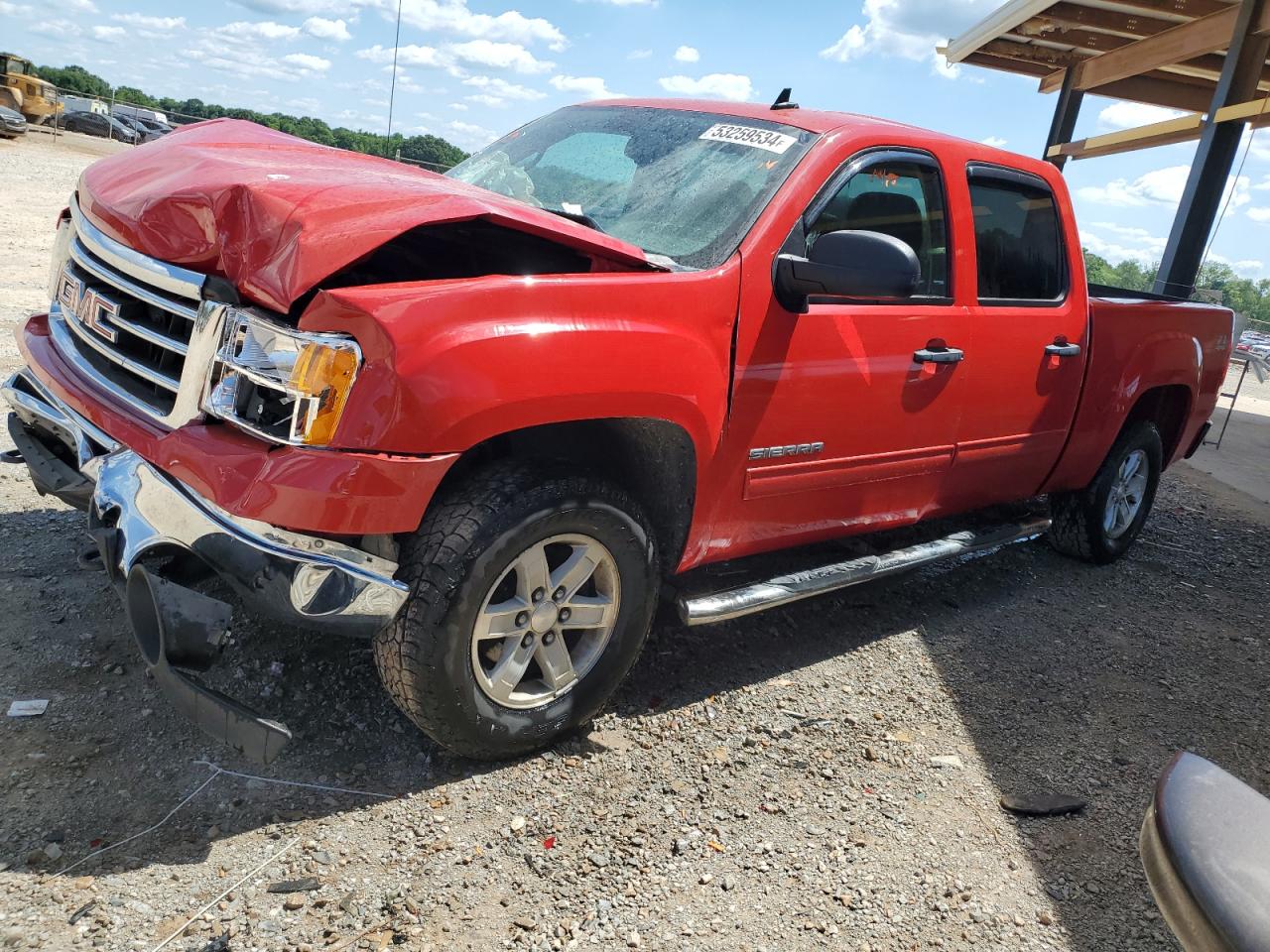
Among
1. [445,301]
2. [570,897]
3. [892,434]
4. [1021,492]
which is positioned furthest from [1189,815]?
[1021,492]

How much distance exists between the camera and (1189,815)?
120 centimetres

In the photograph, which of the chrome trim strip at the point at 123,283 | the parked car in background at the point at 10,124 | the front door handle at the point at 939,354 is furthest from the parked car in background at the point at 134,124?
the front door handle at the point at 939,354

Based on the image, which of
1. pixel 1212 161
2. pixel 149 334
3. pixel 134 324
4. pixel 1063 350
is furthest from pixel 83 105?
pixel 1063 350

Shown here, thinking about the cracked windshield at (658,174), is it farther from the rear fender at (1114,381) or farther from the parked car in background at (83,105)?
the parked car in background at (83,105)

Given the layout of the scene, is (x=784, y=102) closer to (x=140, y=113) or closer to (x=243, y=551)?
(x=243, y=551)

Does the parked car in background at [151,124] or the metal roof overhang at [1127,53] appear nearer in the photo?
the metal roof overhang at [1127,53]

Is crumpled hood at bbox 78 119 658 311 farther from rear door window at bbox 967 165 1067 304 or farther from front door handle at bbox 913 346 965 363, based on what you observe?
rear door window at bbox 967 165 1067 304

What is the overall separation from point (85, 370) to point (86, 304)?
194 mm

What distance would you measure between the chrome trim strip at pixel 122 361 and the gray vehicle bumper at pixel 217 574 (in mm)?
201

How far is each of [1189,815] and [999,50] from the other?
42.9 ft

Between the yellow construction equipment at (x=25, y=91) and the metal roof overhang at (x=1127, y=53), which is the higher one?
the metal roof overhang at (x=1127, y=53)

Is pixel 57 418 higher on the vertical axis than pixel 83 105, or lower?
higher

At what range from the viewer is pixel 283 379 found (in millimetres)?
2229

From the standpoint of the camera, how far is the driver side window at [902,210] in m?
3.29
